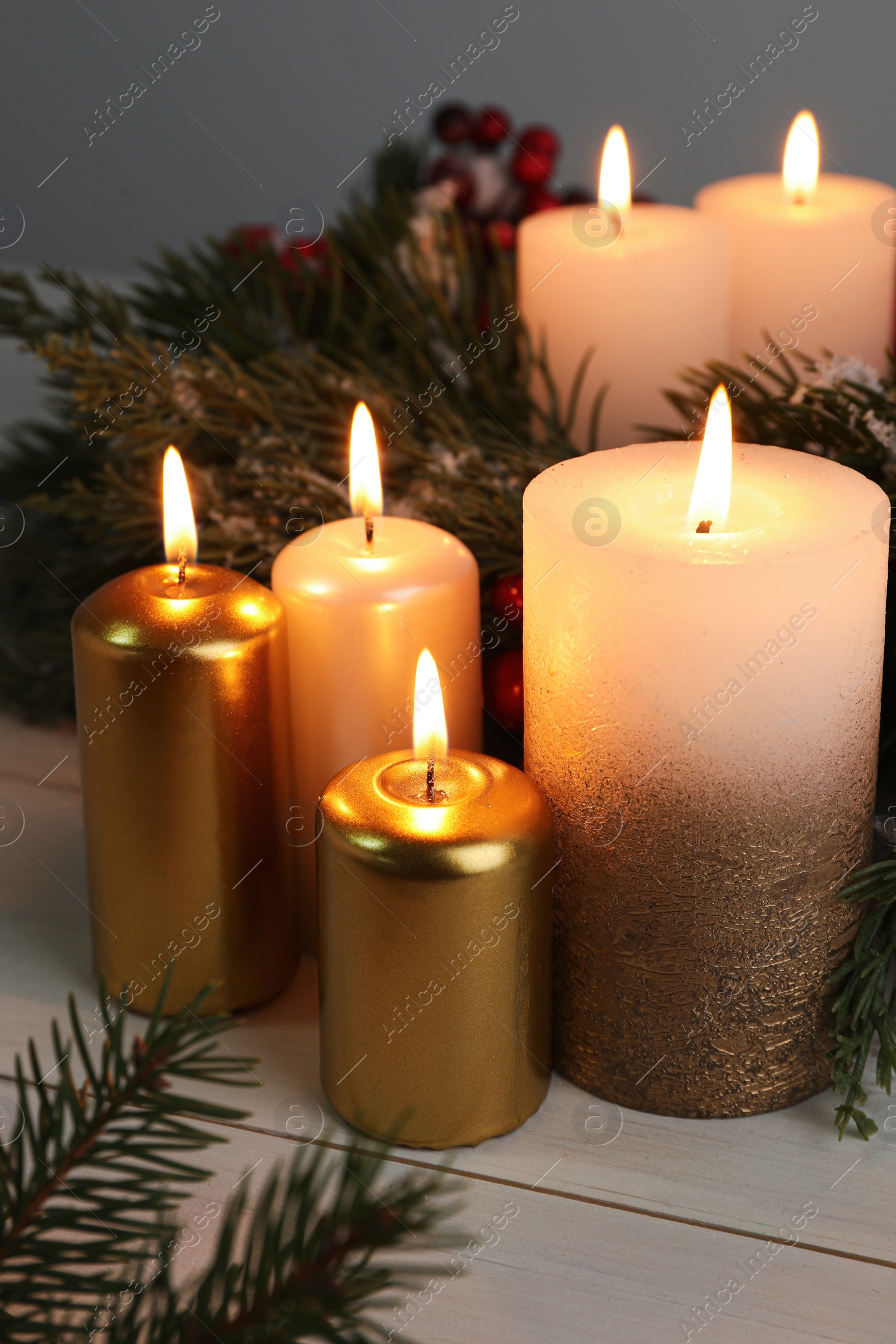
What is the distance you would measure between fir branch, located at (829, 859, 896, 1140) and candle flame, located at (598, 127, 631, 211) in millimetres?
404

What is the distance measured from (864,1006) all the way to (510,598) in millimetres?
216

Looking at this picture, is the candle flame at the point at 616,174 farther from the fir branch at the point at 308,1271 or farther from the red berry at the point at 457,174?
the fir branch at the point at 308,1271

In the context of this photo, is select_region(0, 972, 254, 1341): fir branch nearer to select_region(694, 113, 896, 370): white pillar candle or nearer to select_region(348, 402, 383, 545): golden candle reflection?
select_region(348, 402, 383, 545): golden candle reflection

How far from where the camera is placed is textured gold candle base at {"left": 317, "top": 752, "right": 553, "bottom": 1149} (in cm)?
47

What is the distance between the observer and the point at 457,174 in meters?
0.90

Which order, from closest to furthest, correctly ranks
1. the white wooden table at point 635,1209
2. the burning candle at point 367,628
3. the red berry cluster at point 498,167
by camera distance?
the white wooden table at point 635,1209
the burning candle at point 367,628
the red berry cluster at point 498,167

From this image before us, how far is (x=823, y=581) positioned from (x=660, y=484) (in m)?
0.08

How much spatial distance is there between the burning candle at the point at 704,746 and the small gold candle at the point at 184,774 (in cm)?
11

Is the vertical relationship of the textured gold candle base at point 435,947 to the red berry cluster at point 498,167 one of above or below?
below

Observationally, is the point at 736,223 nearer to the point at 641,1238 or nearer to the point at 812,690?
the point at 812,690

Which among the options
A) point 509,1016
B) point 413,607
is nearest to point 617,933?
point 509,1016

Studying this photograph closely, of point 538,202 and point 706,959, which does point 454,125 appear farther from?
point 706,959

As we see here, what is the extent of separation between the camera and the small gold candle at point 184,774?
0.53 metres

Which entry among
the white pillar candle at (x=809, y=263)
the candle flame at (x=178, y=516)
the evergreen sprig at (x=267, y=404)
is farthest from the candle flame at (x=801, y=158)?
the candle flame at (x=178, y=516)
